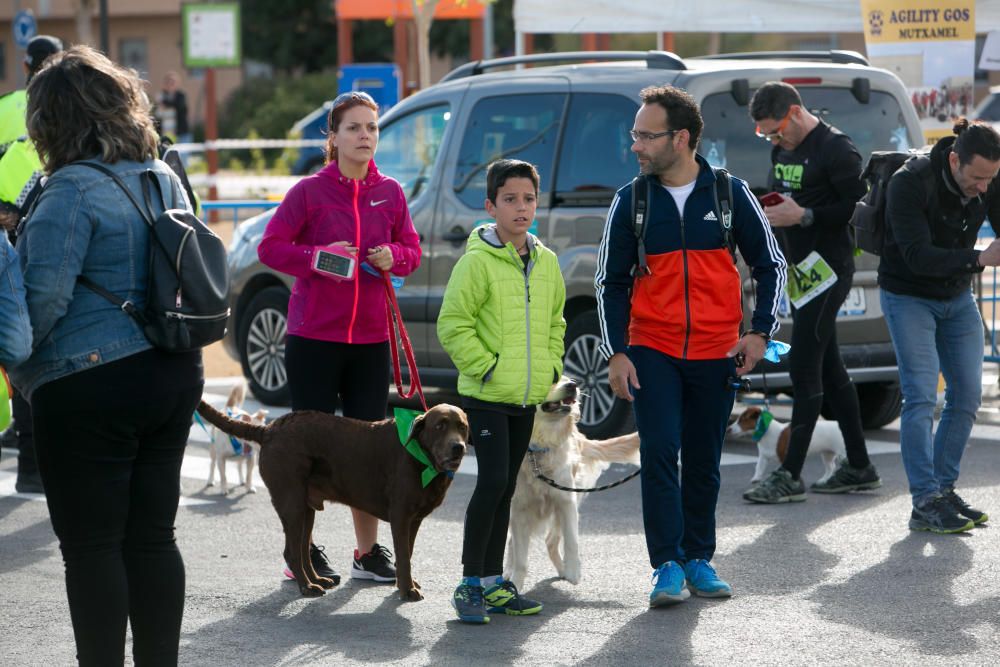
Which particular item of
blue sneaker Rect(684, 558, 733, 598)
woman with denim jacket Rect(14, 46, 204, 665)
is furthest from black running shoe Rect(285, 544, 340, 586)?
woman with denim jacket Rect(14, 46, 204, 665)

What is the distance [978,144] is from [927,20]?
569cm

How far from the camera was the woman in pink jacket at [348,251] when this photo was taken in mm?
6090

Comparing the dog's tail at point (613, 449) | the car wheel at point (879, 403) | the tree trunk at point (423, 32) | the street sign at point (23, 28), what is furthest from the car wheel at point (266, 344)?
the street sign at point (23, 28)

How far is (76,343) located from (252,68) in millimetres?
54971

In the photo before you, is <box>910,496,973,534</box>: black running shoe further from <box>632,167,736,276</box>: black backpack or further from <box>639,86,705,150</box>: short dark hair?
<box>639,86,705,150</box>: short dark hair

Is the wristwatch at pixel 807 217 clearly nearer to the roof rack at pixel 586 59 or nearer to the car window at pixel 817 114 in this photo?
the car window at pixel 817 114

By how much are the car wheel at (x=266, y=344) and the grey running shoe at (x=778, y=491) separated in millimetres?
3935

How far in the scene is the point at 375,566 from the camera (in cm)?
627

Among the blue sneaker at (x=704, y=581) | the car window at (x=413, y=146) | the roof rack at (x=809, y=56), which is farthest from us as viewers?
the car window at (x=413, y=146)

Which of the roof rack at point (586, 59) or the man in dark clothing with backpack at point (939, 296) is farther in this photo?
the roof rack at point (586, 59)

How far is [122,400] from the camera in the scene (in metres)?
4.05

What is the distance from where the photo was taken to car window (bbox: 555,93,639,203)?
884 centimetres

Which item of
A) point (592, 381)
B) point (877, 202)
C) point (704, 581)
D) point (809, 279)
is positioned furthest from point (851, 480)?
point (704, 581)

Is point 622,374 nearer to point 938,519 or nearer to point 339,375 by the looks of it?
point 339,375
